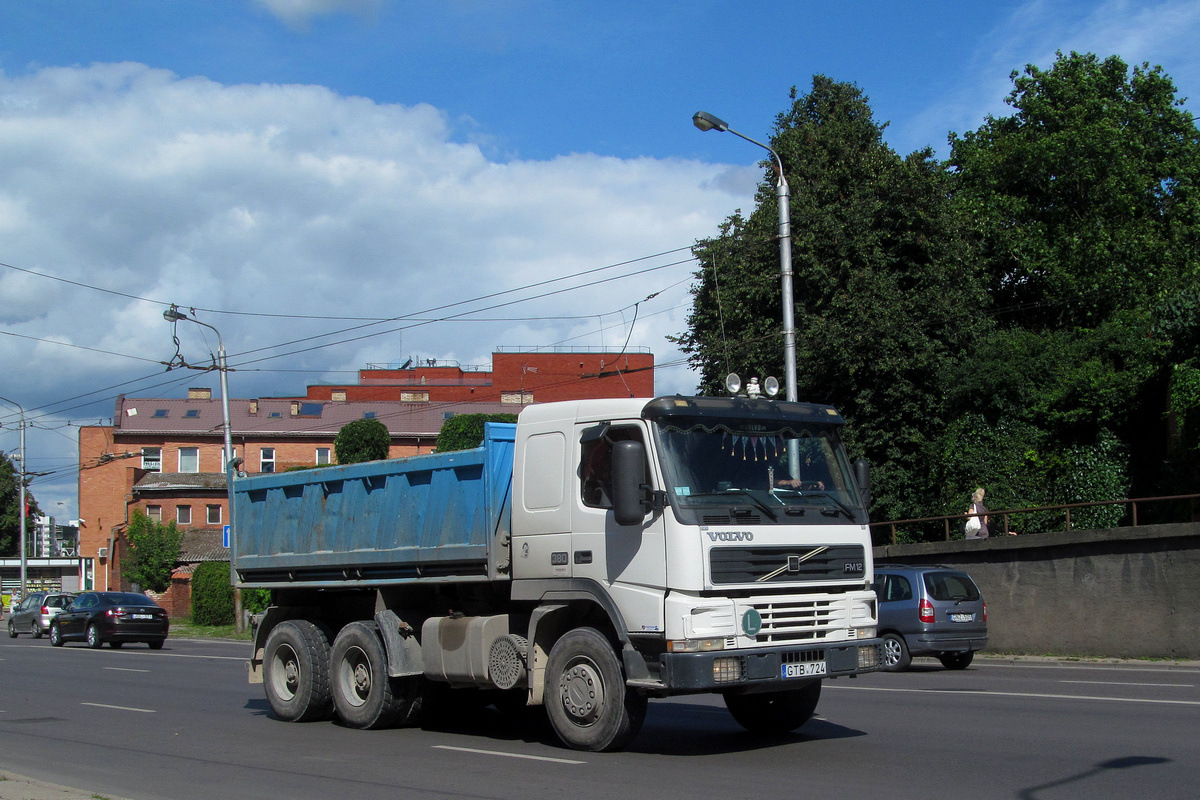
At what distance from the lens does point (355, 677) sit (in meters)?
11.5

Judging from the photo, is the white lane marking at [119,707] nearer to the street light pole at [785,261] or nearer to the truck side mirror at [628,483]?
the truck side mirror at [628,483]

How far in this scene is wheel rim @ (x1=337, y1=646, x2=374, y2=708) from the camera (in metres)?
11.3

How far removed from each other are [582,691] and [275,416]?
222 feet

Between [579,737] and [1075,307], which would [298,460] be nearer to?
[1075,307]

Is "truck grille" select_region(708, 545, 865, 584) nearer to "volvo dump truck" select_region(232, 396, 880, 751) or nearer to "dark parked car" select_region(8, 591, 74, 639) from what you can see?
"volvo dump truck" select_region(232, 396, 880, 751)

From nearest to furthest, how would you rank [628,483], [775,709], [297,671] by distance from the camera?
[628,483]
[775,709]
[297,671]

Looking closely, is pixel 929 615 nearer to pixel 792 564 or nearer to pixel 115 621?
pixel 792 564

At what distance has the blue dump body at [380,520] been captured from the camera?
33.2 feet

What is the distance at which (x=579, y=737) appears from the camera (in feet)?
29.6

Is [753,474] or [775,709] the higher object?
[753,474]

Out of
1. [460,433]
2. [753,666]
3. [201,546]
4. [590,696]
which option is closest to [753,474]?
[753,666]

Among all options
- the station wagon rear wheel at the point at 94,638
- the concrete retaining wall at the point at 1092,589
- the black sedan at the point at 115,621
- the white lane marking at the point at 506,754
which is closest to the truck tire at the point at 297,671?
the white lane marking at the point at 506,754

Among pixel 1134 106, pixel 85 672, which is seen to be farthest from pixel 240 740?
pixel 1134 106

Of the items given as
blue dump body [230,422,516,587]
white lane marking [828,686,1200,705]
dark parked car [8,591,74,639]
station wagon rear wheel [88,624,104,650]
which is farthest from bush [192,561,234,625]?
white lane marking [828,686,1200,705]
